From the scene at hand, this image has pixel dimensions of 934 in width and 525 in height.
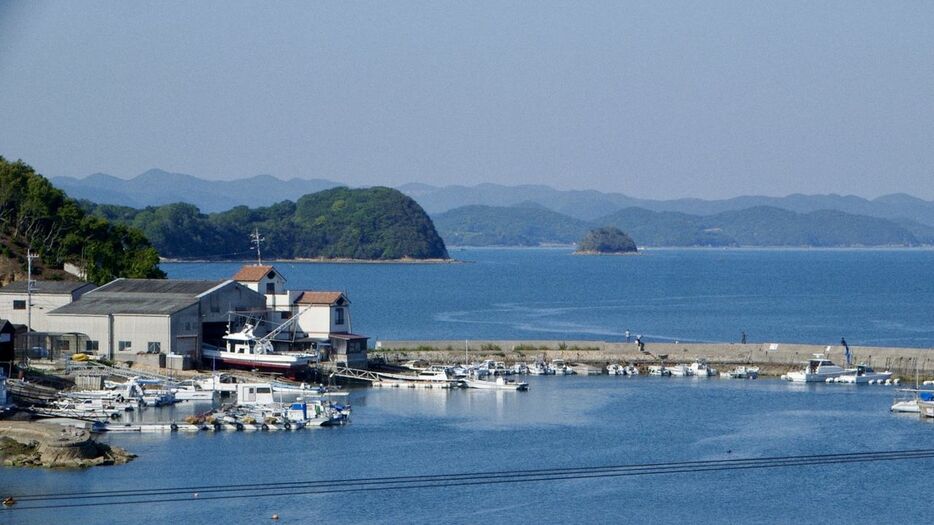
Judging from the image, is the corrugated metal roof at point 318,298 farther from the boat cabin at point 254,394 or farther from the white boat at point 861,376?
the white boat at point 861,376

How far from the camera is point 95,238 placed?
47281mm

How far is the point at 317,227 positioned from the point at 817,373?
5051 inches

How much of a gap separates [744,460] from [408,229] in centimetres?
14058

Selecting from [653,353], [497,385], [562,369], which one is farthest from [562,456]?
[653,353]

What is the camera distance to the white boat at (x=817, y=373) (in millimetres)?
38250

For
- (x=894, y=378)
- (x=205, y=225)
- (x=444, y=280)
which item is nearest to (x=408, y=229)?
(x=205, y=225)

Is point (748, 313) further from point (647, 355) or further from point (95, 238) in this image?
point (95, 238)

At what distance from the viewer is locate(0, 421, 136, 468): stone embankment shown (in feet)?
78.2

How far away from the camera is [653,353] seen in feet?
140

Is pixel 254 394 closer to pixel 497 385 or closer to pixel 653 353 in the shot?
pixel 497 385

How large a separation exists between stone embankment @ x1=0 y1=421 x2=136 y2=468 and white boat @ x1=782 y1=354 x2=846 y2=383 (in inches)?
813

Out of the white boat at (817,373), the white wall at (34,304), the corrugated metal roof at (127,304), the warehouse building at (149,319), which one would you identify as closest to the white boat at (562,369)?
the white boat at (817,373)

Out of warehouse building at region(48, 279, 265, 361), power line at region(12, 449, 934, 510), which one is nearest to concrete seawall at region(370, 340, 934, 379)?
warehouse building at region(48, 279, 265, 361)

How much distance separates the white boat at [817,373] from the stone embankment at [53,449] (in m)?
20.7
